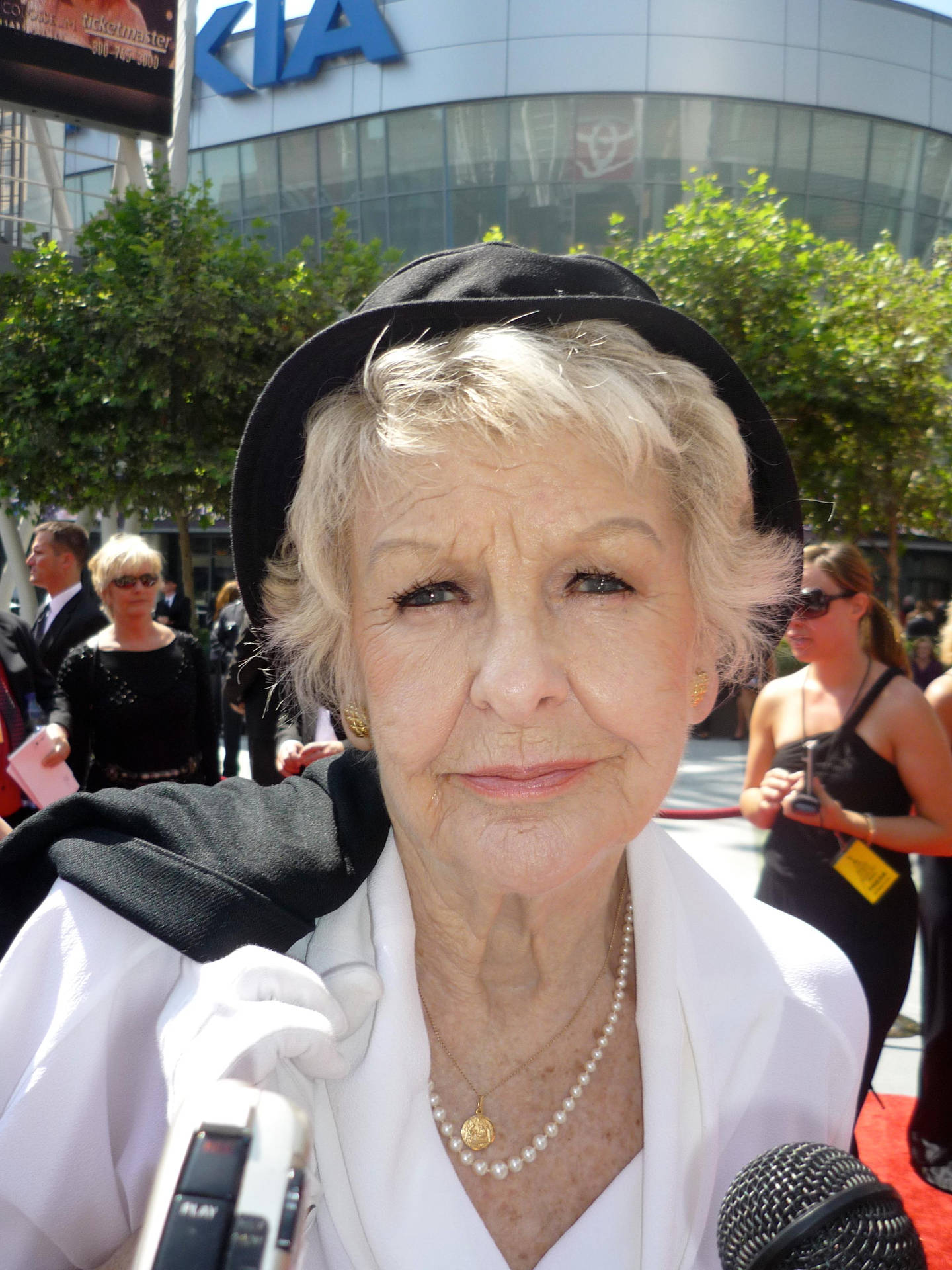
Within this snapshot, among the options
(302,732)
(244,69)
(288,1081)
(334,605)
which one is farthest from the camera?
(244,69)

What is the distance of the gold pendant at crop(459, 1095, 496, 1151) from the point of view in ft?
A: 4.43

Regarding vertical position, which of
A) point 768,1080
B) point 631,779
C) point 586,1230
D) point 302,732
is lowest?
point 302,732

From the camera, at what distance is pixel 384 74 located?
2073 cm

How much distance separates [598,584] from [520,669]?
0.59ft

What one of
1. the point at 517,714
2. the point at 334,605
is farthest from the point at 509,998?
the point at 334,605

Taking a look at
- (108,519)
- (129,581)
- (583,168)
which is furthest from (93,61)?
(583,168)

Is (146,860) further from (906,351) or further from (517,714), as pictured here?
(906,351)

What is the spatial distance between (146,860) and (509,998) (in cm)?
62

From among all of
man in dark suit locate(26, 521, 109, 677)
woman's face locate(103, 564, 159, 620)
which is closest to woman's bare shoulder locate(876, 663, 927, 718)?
woman's face locate(103, 564, 159, 620)

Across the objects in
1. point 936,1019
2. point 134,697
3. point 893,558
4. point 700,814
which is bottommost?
point 700,814

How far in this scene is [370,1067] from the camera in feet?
4.06

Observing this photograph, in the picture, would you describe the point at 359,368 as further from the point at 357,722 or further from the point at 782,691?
the point at 782,691

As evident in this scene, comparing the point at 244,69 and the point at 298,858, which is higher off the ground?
the point at 244,69

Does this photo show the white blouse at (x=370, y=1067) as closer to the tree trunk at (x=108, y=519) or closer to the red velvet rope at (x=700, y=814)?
the red velvet rope at (x=700, y=814)
